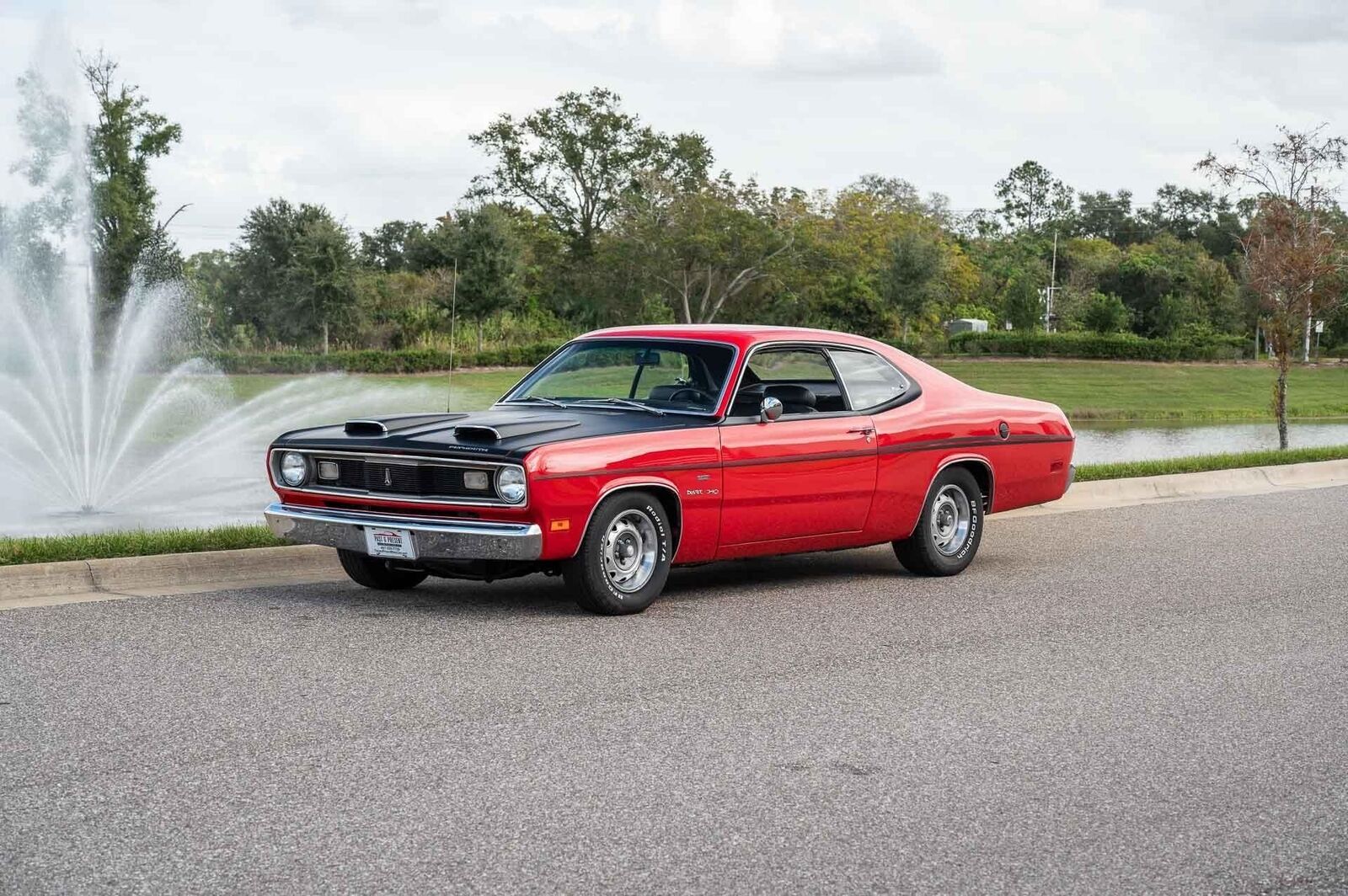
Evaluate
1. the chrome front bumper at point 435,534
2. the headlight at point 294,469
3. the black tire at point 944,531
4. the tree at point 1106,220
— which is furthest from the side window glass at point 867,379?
the tree at point 1106,220

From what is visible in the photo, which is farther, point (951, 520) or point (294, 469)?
point (951, 520)

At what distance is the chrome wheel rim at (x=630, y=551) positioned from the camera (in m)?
8.48

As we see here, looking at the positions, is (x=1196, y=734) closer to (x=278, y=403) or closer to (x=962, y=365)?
(x=278, y=403)

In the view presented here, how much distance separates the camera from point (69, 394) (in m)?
25.6

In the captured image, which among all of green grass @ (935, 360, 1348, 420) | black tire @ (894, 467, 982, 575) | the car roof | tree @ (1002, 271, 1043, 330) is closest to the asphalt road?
black tire @ (894, 467, 982, 575)

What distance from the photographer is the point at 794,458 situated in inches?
367

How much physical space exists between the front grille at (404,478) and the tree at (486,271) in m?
38.1

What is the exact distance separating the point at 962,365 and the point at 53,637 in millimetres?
46681

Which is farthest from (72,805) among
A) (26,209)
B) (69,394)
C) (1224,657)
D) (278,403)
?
(26,209)

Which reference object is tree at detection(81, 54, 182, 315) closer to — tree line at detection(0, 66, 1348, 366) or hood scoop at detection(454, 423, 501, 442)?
tree line at detection(0, 66, 1348, 366)

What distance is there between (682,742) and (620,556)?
2.65 meters

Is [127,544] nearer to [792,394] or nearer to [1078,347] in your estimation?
[792,394]

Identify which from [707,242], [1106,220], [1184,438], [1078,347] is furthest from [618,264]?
[1106,220]

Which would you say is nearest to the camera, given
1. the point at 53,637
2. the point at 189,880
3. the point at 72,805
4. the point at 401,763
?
the point at 189,880
